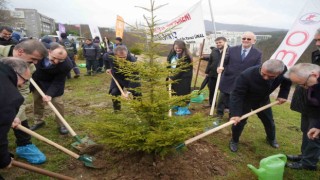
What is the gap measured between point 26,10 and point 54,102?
8054 centimetres

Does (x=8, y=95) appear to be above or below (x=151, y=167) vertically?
above

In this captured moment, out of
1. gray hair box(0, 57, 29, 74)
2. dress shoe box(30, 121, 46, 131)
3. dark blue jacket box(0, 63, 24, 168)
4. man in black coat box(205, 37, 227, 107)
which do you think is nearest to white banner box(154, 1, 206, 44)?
man in black coat box(205, 37, 227, 107)

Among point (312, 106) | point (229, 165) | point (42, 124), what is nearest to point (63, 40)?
point (42, 124)

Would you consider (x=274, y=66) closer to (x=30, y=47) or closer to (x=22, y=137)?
(x=30, y=47)

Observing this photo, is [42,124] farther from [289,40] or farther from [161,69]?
[289,40]

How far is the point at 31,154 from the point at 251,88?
3.72 metres

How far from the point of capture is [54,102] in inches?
183

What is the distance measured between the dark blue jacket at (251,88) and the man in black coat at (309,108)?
475mm

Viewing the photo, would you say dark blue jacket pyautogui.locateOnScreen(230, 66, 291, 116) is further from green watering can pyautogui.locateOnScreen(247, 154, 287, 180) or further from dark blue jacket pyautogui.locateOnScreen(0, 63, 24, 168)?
dark blue jacket pyautogui.locateOnScreen(0, 63, 24, 168)

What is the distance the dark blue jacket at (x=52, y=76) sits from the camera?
4.39 meters

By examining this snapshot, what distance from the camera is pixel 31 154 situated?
3746mm

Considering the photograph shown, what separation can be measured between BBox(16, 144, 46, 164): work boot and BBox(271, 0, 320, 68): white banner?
15.2 feet

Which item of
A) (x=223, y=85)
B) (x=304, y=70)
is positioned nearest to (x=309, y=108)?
(x=304, y=70)

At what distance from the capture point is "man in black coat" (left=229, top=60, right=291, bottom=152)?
3706mm
